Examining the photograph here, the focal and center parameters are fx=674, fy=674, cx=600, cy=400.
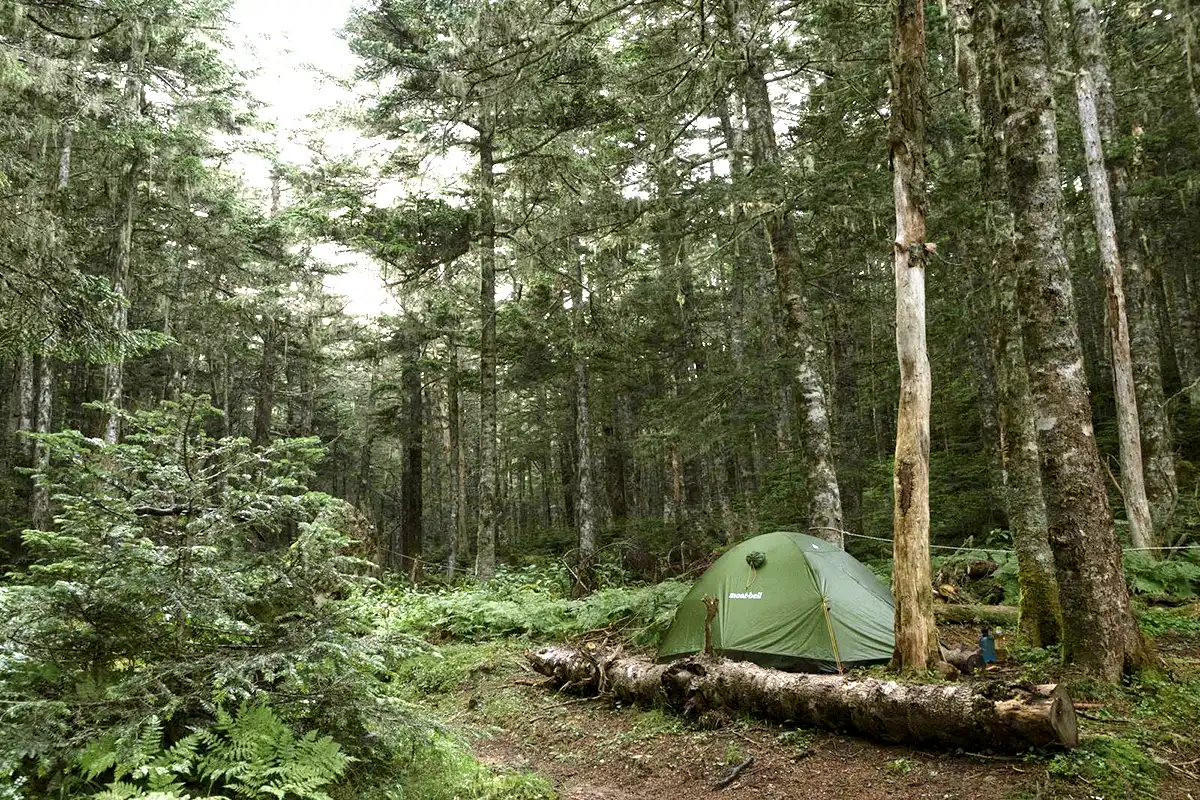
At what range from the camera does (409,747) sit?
4234 mm

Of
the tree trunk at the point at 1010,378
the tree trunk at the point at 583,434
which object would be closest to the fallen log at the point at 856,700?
the tree trunk at the point at 1010,378

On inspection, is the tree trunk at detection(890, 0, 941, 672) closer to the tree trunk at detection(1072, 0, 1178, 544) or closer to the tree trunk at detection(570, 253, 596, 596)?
the tree trunk at detection(1072, 0, 1178, 544)

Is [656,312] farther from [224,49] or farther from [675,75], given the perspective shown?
[224,49]

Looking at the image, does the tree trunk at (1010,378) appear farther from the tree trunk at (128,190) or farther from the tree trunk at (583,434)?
the tree trunk at (128,190)

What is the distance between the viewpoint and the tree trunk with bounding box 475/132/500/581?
1567 centimetres

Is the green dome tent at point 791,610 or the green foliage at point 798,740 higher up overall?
the green dome tent at point 791,610

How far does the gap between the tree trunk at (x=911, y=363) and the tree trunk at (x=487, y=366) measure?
35.2 ft

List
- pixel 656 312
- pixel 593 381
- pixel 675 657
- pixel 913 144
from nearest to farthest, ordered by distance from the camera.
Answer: pixel 913 144 < pixel 675 657 < pixel 656 312 < pixel 593 381

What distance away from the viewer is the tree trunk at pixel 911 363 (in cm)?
600

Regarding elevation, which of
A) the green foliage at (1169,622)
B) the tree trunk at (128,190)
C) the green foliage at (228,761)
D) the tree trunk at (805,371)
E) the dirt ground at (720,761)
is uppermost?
the tree trunk at (128,190)

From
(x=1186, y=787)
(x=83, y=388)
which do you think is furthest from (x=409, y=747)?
(x=83, y=388)

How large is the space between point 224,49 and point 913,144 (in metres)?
18.1

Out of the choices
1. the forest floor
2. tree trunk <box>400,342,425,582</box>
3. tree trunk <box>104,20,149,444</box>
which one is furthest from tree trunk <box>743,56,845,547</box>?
tree trunk <box>400,342,425,582</box>

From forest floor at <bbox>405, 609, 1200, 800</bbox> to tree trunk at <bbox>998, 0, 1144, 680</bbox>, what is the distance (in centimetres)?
49
